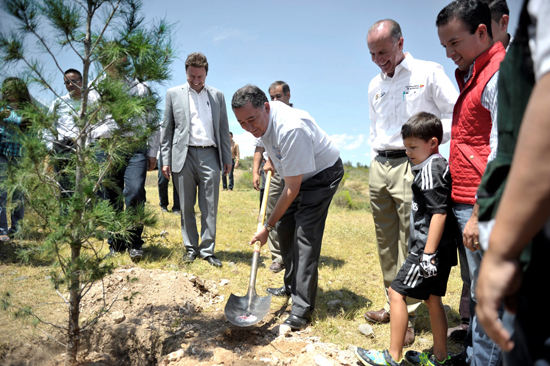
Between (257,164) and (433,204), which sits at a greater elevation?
(257,164)

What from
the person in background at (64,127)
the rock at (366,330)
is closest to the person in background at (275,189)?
the rock at (366,330)

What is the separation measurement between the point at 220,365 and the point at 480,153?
1955 millimetres

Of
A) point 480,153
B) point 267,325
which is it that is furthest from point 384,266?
point 480,153

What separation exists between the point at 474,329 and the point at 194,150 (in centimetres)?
328

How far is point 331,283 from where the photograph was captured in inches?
161

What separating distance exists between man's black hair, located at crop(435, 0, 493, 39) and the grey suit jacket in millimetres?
2880

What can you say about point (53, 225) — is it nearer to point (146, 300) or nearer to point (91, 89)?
point (91, 89)

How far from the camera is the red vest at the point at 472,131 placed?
1944mm

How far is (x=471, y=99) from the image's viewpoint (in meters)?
1.99

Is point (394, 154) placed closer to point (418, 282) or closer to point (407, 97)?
point (407, 97)

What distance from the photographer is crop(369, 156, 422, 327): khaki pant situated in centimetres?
285

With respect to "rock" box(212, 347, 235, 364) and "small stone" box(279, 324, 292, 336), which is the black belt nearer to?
"small stone" box(279, 324, 292, 336)

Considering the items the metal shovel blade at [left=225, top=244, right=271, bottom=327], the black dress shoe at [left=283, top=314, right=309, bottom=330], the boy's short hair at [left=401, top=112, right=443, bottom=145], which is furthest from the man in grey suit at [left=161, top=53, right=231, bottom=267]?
the boy's short hair at [left=401, top=112, right=443, bottom=145]

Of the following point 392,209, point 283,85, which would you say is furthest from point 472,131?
point 283,85
